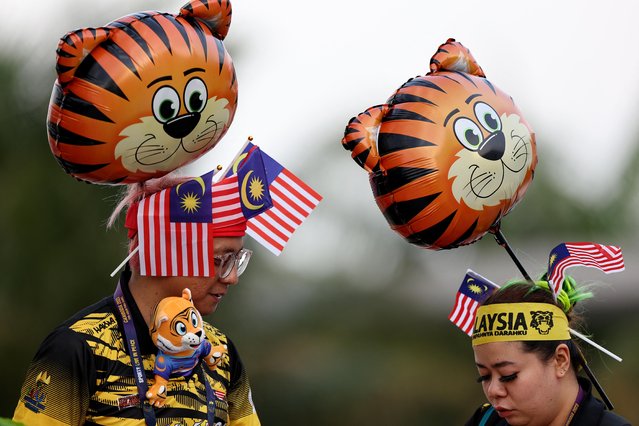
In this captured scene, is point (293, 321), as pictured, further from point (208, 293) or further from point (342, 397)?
point (208, 293)

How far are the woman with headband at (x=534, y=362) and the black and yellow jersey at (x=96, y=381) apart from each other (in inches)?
41.7

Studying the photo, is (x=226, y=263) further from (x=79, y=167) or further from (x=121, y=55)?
(x=121, y=55)

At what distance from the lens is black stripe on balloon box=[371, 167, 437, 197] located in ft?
12.6

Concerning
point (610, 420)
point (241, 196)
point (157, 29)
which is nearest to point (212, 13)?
point (157, 29)

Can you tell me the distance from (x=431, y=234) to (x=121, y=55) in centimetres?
130

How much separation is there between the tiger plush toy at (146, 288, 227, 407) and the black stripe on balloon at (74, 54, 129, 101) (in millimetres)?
807

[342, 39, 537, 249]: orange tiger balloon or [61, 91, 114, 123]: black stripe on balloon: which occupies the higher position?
[61, 91, 114, 123]: black stripe on balloon

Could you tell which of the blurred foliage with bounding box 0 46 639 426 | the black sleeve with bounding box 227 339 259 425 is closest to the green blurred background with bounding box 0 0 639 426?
the blurred foliage with bounding box 0 46 639 426

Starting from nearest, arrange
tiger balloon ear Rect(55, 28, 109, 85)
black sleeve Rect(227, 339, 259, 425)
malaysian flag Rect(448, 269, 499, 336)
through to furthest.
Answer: tiger balloon ear Rect(55, 28, 109, 85)
black sleeve Rect(227, 339, 259, 425)
malaysian flag Rect(448, 269, 499, 336)

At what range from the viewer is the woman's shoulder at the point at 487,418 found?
13.6 ft

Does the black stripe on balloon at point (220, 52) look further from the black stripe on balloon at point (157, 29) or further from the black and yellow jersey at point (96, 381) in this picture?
the black and yellow jersey at point (96, 381)

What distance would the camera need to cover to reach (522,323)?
3914mm

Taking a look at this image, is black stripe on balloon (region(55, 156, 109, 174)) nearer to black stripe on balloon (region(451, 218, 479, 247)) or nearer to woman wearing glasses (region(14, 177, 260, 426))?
woman wearing glasses (region(14, 177, 260, 426))

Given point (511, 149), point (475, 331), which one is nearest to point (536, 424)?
point (475, 331)
